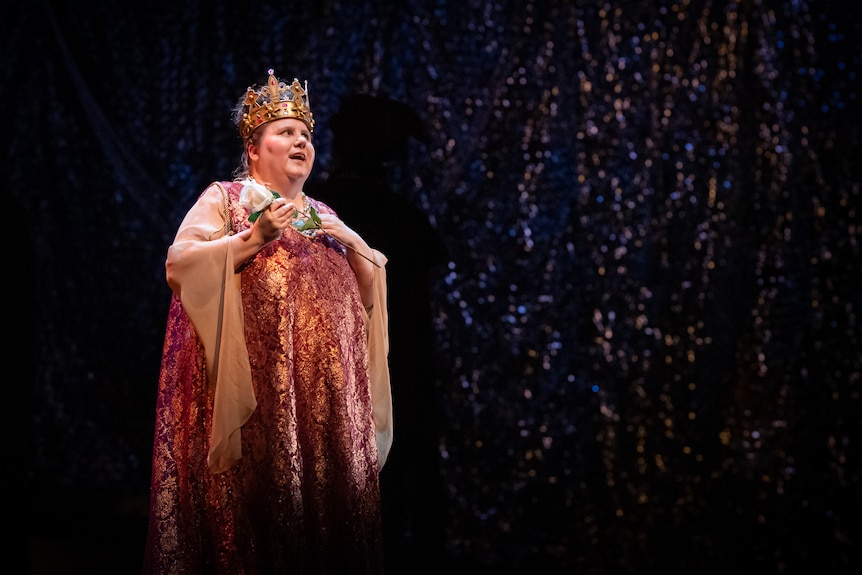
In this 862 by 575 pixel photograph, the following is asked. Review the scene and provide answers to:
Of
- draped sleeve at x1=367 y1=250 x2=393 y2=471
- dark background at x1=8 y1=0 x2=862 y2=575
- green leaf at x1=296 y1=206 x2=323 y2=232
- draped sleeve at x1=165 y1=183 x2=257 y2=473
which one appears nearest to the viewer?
draped sleeve at x1=165 y1=183 x2=257 y2=473

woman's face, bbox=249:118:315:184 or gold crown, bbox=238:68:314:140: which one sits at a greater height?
gold crown, bbox=238:68:314:140

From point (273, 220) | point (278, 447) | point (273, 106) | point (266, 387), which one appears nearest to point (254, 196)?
point (273, 220)

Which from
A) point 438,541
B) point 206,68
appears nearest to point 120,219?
point 206,68

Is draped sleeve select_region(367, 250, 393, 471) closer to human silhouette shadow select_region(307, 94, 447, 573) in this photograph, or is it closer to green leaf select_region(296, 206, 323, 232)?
green leaf select_region(296, 206, 323, 232)

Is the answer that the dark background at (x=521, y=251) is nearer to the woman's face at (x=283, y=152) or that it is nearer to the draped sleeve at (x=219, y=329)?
the woman's face at (x=283, y=152)

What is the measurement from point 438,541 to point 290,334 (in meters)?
1.39

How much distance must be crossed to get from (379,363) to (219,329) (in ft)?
1.93

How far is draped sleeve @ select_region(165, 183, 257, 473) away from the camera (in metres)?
2.42

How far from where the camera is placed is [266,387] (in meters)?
2.51

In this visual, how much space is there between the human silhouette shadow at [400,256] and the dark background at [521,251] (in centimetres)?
1

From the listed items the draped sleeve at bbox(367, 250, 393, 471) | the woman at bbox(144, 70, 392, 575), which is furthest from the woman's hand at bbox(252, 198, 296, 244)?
the draped sleeve at bbox(367, 250, 393, 471)

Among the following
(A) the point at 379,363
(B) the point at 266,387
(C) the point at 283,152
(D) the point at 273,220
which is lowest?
(B) the point at 266,387

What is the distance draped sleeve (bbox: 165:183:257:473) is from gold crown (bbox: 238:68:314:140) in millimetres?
412

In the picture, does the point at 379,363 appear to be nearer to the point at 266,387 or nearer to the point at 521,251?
the point at 266,387
